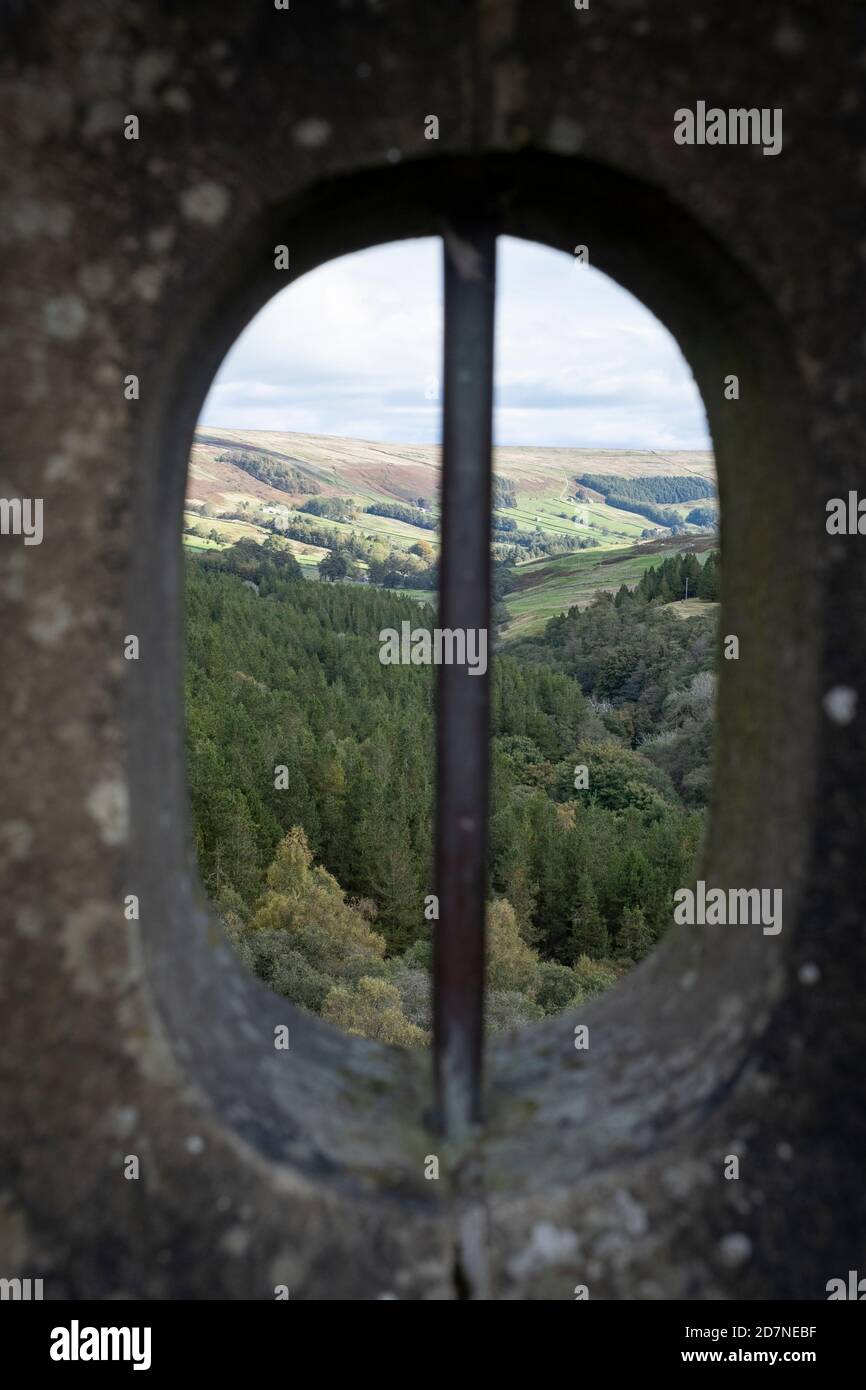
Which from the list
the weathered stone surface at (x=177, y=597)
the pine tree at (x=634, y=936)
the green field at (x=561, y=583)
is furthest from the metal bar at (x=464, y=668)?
the green field at (x=561, y=583)

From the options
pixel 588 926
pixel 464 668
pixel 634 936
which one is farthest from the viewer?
pixel 588 926

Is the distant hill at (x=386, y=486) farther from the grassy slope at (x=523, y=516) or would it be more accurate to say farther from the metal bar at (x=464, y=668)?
the metal bar at (x=464, y=668)

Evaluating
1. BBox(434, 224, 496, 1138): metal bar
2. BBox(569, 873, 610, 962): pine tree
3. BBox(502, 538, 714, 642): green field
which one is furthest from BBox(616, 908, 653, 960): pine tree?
BBox(434, 224, 496, 1138): metal bar

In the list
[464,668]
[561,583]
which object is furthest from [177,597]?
[561,583]

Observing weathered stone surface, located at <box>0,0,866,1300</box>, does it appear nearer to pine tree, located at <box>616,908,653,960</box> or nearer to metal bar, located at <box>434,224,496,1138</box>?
metal bar, located at <box>434,224,496,1138</box>

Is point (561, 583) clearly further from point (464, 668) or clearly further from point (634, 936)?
point (464, 668)
